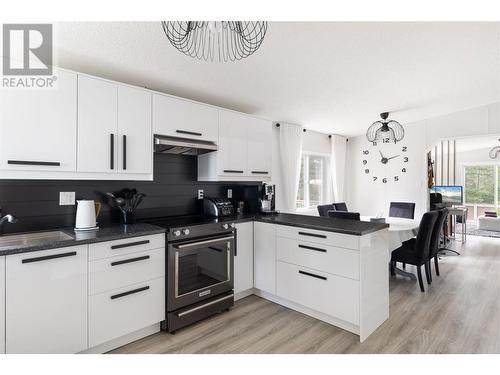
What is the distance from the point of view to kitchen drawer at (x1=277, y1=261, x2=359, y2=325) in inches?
86.4

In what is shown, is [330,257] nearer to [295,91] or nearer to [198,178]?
[198,178]

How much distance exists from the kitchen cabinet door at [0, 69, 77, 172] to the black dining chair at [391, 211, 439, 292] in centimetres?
354

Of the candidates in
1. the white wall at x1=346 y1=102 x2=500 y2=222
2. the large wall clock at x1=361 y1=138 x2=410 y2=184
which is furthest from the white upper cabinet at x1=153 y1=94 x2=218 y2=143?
the white wall at x1=346 y1=102 x2=500 y2=222

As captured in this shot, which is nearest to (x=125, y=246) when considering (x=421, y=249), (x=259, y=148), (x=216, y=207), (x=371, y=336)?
(x=216, y=207)

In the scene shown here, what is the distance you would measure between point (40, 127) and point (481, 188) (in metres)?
11.6

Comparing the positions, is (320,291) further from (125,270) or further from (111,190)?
(111,190)

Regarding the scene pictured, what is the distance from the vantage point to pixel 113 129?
2.24 m

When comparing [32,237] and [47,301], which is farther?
[32,237]

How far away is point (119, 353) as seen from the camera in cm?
200

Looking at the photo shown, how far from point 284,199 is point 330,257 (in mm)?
2186

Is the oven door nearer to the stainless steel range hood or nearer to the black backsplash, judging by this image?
the black backsplash

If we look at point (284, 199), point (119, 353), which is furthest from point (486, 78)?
point (119, 353)

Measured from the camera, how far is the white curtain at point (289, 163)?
4.39m

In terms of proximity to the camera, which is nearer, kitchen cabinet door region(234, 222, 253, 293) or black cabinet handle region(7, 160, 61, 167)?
black cabinet handle region(7, 160, 61, 167)
